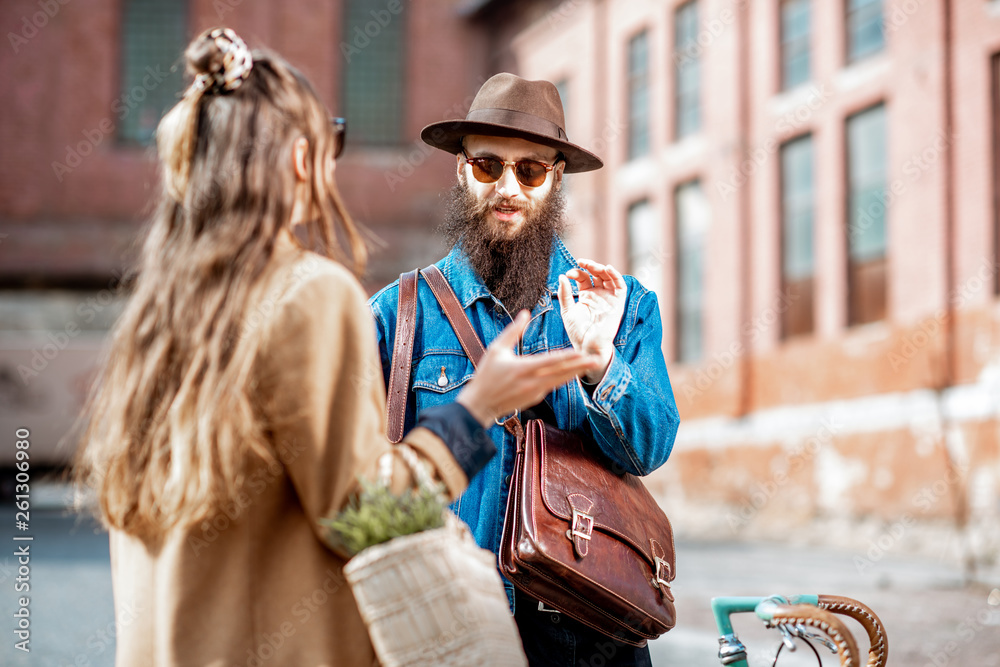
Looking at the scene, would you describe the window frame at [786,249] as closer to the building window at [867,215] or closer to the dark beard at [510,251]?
the building window at [867,215]

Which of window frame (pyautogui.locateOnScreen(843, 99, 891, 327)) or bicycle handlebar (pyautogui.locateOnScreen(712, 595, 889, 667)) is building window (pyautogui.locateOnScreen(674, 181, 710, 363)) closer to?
window frame (pyautogui.locateOnScreen(843, 99, 891, 327))

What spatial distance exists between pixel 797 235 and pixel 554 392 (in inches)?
641

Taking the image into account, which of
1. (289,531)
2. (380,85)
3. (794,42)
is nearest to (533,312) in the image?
(289,531)

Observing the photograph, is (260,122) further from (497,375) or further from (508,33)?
(508,33)

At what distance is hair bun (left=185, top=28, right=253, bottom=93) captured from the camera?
1900 millimetres

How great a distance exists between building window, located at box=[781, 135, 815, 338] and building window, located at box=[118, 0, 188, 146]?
15.9m

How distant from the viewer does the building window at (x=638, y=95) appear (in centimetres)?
2275

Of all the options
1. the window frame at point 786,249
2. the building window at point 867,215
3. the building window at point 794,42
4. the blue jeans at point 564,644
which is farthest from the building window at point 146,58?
the blue jeans at point 564,644

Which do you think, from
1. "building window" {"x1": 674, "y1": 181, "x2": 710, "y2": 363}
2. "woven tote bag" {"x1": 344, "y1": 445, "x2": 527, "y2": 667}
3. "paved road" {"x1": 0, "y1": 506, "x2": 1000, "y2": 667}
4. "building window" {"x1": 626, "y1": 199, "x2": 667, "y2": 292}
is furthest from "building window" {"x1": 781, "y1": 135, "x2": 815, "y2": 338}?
"woven tote bag" {"x1": 344, "y1": 445, "x2": 527, "y2": 667}

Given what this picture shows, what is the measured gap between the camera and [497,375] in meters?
1.91

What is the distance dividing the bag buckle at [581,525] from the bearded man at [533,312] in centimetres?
20

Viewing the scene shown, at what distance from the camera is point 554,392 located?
2.75m

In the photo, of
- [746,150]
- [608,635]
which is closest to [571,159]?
[608,635]

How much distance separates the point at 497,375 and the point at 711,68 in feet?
63.8
